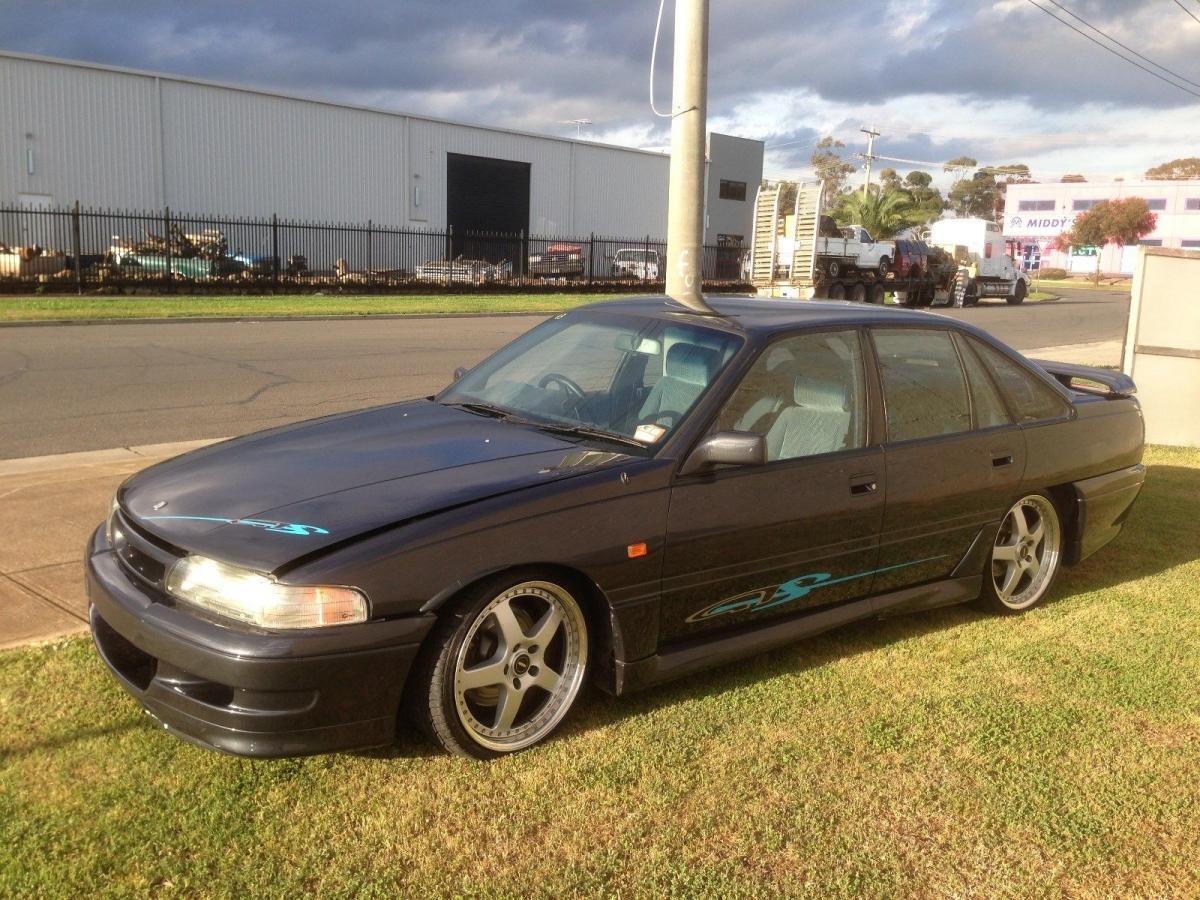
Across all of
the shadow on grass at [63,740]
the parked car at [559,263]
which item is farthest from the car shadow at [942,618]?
the parked car at [559,263]

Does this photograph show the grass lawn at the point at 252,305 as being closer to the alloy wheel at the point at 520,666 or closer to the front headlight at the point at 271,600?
the front headlight at the point at 271,600

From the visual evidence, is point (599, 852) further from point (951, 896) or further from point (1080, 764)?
point (1080, 764)

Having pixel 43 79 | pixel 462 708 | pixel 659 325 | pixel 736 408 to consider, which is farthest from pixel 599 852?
pixel 43 79

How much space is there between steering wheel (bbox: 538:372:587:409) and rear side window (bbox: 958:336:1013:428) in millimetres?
1840

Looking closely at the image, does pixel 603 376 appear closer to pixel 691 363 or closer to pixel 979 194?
pixel 691 363

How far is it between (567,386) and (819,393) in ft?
3.39

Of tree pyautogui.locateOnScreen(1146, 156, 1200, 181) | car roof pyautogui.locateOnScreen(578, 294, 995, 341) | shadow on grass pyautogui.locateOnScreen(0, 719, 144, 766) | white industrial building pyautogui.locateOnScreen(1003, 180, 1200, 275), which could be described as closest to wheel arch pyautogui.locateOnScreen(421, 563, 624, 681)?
shadow on grass pyautogui.locateOnScreen(0, 719, 144, 766)

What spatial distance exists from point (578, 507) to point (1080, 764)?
6.23 ft

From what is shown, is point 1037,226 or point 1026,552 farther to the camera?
point 1037,226

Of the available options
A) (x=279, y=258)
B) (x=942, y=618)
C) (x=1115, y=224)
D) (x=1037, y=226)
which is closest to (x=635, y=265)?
(x=279, y=258)

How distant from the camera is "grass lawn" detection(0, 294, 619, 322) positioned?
19328mm

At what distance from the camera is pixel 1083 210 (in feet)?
304

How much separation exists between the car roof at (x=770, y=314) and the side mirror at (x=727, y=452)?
0.65 metres

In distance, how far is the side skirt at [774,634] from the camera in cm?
365
